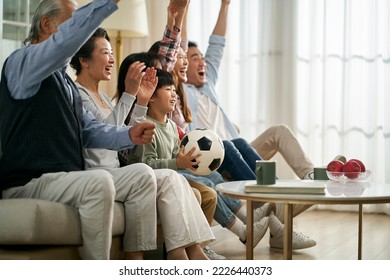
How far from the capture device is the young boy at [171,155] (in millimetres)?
2172

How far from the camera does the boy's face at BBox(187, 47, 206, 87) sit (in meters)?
3.08

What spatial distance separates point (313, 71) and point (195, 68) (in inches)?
44.3

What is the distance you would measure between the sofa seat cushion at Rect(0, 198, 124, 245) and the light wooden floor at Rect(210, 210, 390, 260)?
966mm

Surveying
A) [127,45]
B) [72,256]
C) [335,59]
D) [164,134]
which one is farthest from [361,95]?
[72,256]

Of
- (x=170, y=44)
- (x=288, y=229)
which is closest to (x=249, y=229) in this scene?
(x=288, y=229)

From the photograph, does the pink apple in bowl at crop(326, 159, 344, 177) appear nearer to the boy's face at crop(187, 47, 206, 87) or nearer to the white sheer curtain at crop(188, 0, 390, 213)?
the boy's face at crop(187, 47, 206, 87)

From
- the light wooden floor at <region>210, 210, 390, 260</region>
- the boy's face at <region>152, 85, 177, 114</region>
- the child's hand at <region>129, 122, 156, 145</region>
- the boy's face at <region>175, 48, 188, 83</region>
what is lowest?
the light wooden floor at <region>210, 210, 390, 260</region>

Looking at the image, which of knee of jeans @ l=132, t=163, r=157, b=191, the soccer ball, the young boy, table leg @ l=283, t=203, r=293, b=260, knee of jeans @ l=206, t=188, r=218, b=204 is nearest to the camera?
table leg @ l=283, t=203, r=293, b=260

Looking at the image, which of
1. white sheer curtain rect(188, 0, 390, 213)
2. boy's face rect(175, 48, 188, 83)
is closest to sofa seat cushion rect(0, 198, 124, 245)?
boy's face rect(175, 48, 188, 83)

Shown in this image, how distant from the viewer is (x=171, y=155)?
238 cm

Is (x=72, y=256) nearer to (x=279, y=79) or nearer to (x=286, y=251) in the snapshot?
(x=286, y=251)

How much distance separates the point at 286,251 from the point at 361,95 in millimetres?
2301

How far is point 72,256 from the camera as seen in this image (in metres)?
1.72

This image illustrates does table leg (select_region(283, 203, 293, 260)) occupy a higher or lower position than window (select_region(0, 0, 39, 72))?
lower
